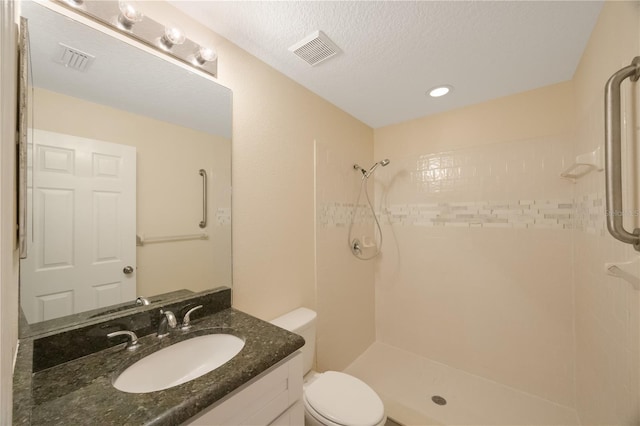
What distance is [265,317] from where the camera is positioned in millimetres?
1504

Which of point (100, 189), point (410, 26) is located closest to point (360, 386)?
point (100, 189)

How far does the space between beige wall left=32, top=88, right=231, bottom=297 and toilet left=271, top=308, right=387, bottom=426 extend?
57cm


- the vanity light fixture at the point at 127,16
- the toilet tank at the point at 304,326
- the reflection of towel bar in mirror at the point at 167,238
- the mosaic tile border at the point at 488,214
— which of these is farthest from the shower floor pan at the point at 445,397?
the vanity light fixture at the point at 127,16

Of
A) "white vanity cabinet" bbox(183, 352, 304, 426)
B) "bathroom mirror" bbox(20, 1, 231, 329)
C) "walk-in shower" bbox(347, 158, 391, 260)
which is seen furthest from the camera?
"walk-in shower" bbox(347, 158, 391, 260)

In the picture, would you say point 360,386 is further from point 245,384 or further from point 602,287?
point 602,287

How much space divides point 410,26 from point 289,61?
69 cm

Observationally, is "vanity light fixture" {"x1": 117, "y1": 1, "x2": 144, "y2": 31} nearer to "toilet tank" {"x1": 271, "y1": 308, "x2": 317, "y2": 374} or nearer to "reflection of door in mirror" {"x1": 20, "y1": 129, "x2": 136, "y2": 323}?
"reflection of door in mirror" {"x1": 20, "y1": 129, "x2": 136, "y2": 323}

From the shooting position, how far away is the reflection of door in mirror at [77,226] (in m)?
0.82

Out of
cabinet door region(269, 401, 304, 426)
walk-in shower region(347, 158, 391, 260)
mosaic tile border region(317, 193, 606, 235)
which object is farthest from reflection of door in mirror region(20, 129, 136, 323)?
walk-in shower region(347, 158, 391, 260)

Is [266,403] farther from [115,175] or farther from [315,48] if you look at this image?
[315,48]

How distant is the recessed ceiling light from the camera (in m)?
1.80

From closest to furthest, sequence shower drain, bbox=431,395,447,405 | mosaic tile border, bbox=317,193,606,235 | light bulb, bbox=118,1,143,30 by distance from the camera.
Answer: light bulb, bbox=118,1,143,30 → mosaic tile border, bbox=317,193,606,235 → shower drain, bbox=431,395,447,405

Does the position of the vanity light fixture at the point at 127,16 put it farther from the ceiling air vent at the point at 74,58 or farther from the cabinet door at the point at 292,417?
the cabinet door at the point at 292,417

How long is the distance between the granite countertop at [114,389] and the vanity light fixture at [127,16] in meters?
1.18
